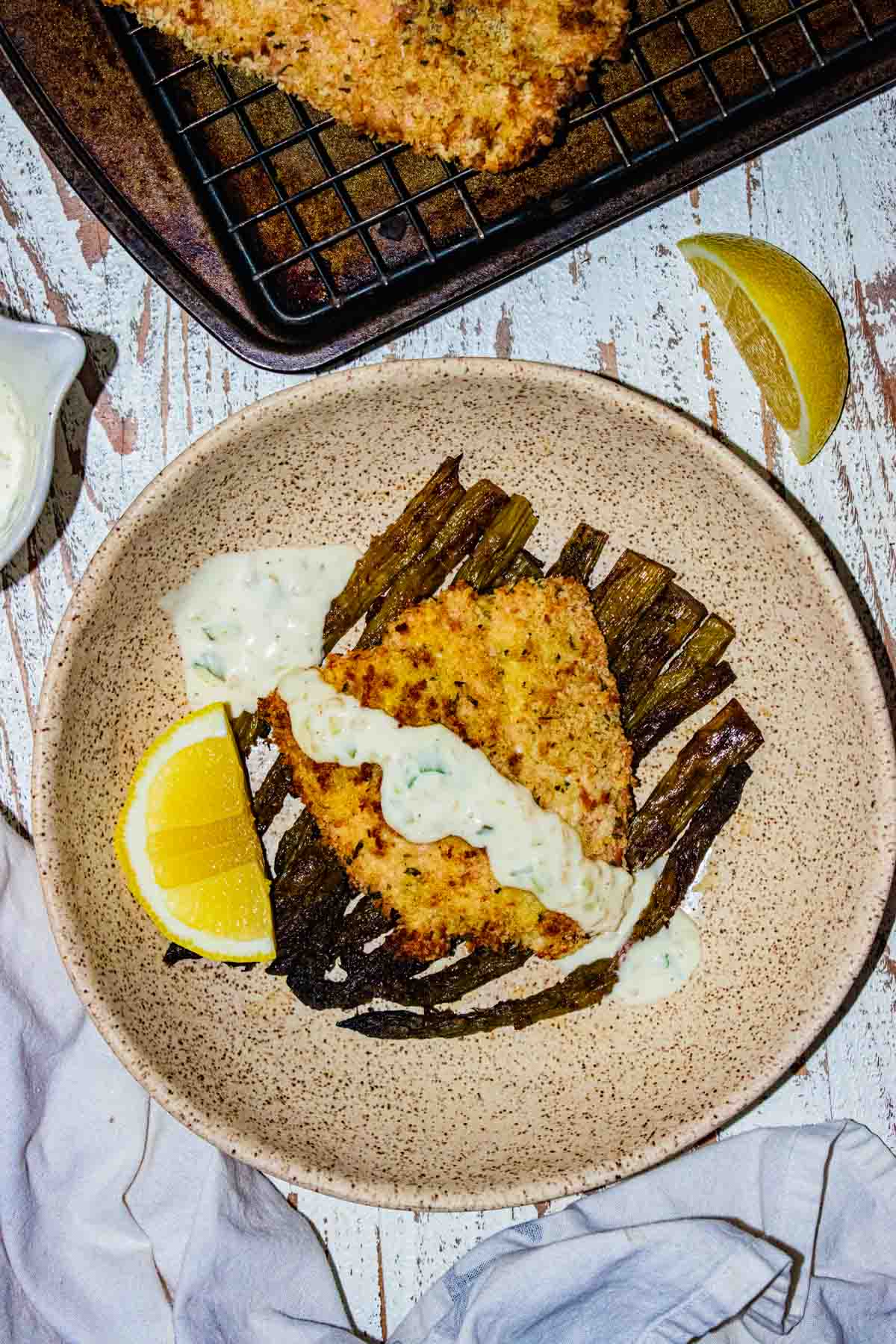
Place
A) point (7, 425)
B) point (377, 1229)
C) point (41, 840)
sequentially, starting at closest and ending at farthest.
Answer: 1. point (41, 840)
2. point (7, 425)
3. point (377, 1229)

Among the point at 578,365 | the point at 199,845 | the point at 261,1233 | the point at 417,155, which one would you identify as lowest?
the point at 261,1233

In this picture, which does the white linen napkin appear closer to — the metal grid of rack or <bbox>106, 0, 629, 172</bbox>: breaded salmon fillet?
the metal grid of rack

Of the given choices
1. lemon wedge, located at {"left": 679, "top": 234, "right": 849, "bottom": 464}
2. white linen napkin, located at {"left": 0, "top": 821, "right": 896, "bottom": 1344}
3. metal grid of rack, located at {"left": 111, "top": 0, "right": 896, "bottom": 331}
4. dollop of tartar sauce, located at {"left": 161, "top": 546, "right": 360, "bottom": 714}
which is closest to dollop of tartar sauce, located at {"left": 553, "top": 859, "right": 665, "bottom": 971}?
white linen napkin, located at {"left": 0, "top": 821, "right": 896, "bottom": 1344}

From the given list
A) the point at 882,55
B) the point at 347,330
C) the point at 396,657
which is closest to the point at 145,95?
the point at 347,330

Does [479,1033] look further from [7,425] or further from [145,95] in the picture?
[145,95]

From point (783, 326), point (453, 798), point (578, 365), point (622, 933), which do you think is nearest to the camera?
point (453, 798)

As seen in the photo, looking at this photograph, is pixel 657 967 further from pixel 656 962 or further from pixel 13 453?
pixel 13 453

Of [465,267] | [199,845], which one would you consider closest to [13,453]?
[199,845]
